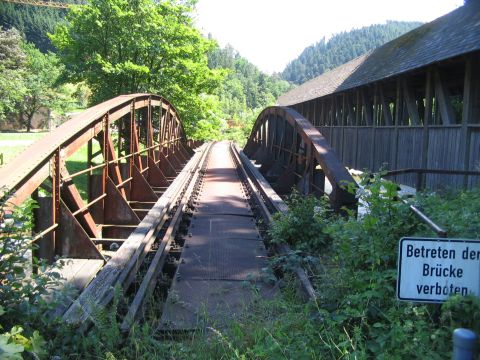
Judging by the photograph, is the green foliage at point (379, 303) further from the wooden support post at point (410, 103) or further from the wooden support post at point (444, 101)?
the wooden support post at point (410, 103)

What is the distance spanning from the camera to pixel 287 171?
11.0m

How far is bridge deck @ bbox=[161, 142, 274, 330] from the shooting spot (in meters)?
4.30

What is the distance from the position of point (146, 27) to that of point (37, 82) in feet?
146

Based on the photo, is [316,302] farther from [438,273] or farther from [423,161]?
[423,161]

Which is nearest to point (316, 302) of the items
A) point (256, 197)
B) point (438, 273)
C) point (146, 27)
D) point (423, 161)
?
point (438, 273)

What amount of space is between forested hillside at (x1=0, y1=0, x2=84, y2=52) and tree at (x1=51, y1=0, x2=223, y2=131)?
103711 millimetres

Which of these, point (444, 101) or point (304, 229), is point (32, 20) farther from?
point (304, 229)

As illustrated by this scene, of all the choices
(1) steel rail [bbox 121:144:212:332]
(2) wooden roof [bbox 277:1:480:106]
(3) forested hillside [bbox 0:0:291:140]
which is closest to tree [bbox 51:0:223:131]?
(3) forested hillside [bbox 0:0:291:140]

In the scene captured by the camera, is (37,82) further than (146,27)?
Yes

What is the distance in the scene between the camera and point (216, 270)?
565 centimetres

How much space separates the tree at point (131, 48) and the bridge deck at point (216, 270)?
8.92 m

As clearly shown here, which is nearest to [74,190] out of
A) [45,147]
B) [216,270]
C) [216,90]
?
[45,147]

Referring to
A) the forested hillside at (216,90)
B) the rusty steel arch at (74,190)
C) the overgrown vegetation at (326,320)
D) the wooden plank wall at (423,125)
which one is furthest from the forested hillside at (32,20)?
the overgrown vegetation at (326,320)

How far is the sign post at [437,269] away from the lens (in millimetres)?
2117
